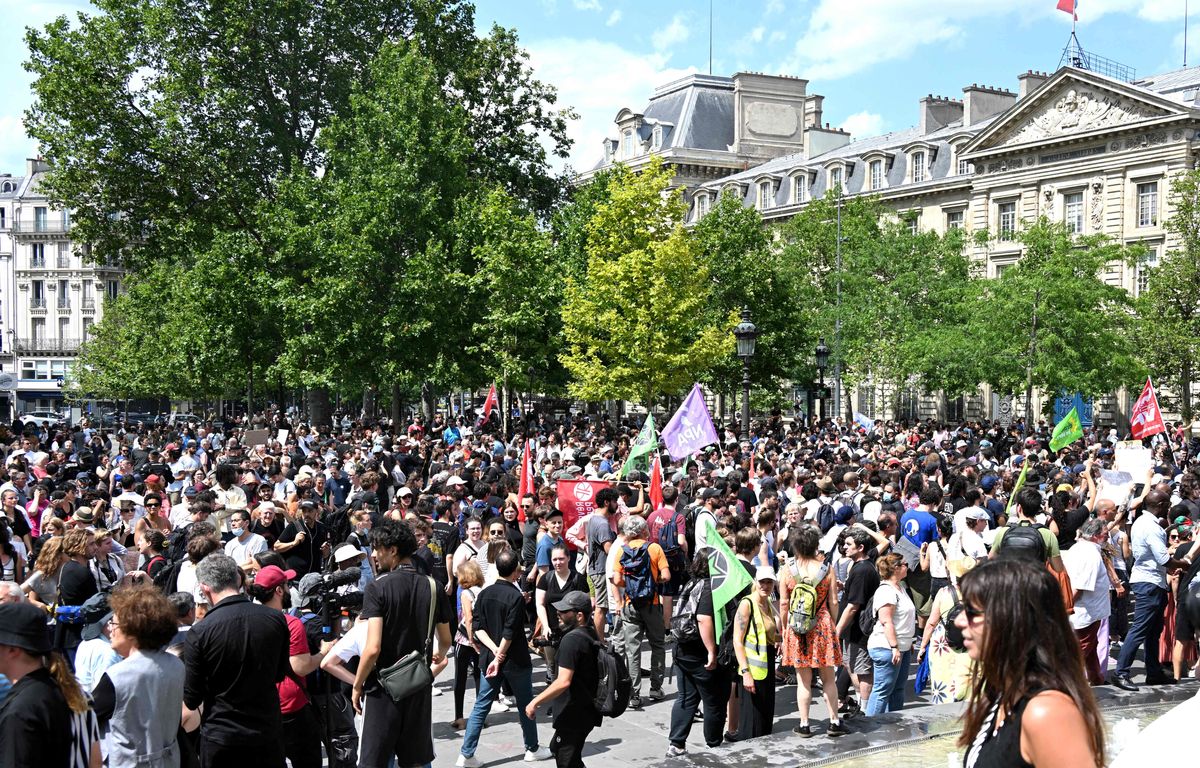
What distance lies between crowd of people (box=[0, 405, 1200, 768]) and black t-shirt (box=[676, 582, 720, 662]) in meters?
0.02

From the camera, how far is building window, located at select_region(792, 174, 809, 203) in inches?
2608

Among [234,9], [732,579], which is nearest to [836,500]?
[732,579]

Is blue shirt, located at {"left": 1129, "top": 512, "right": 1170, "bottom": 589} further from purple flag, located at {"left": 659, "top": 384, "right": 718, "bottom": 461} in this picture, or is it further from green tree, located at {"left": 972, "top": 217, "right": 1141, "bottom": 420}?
green tree, located at {"left": 972, "top": 217, "right": 1141, "bottom": 420}

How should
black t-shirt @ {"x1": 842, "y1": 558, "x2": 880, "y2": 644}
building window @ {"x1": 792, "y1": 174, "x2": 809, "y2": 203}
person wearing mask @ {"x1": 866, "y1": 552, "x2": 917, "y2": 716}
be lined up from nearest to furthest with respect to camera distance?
person wearing mask @ {"x1": 866, "y1": 552, "x2": 917, "y2": 716} < black t-shirt @ {"x1": 842, "y1": 558, "x2": 880, "y2": 644} < building window @ {"x1": 792, "y1": 174, "x2": 809, "y2": 203}

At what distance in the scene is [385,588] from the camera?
710 centimetres

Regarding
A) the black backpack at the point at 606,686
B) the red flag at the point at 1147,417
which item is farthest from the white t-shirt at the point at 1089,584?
the red flag at the point at 1147,417

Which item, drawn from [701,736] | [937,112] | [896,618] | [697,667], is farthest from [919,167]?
[697,667]

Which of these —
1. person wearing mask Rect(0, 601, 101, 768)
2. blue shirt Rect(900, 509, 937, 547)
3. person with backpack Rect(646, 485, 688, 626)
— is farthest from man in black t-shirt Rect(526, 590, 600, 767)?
blue shirt Rect(900, 509, 937, 547)

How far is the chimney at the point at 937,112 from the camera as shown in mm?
63469

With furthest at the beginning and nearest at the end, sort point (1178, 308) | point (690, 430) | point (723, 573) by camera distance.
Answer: point (1178, 308)
point (690, 430)
point (723, 573)

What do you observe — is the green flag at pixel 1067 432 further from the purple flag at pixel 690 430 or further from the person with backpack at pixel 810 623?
the person with backpack at pixel 810 623

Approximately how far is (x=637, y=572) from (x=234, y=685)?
4787mm

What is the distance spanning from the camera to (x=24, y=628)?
173 inches

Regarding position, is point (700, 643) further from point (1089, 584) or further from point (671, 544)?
point (1089, 584)
